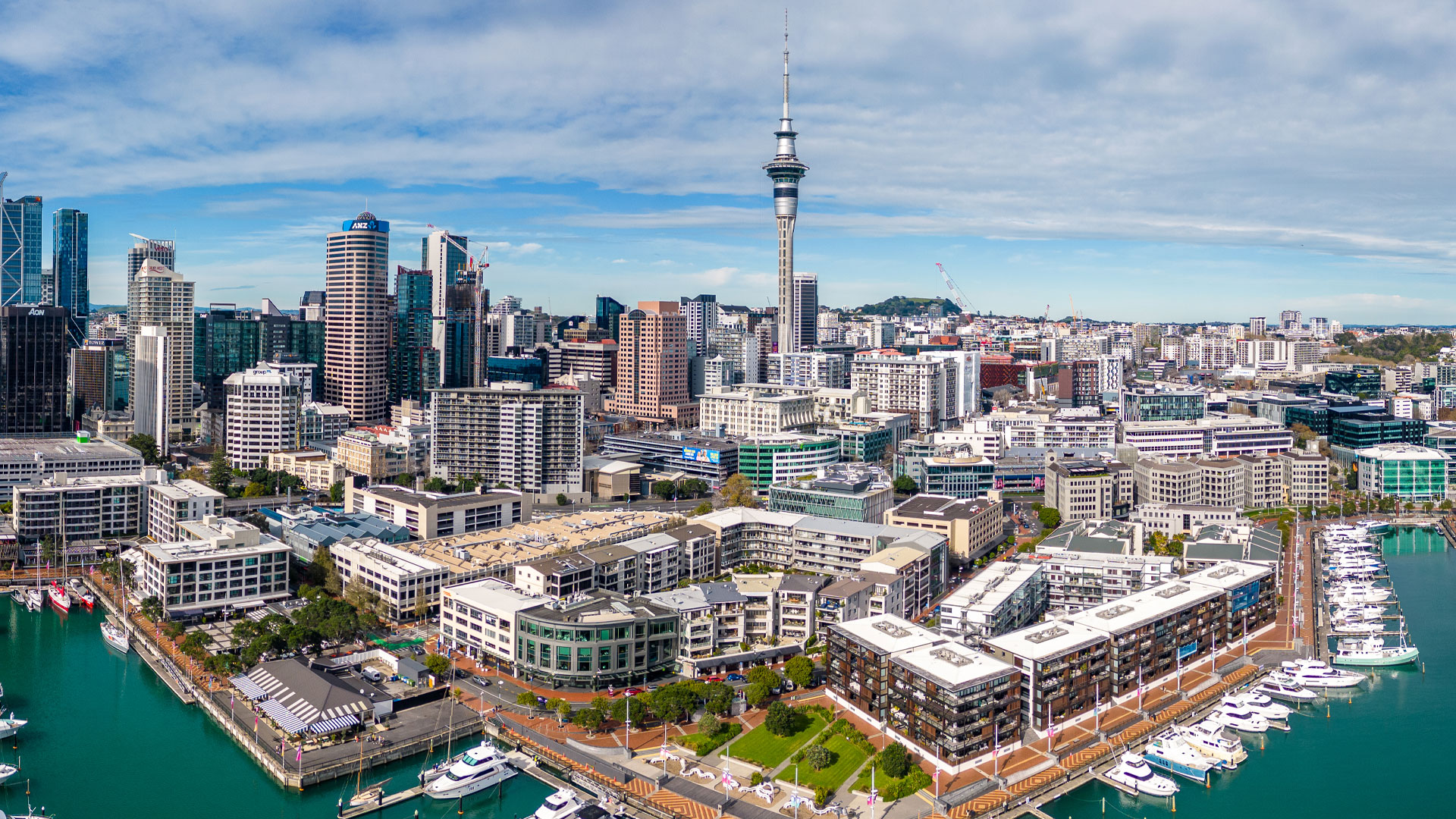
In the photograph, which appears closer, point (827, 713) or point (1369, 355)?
point (827, 713)

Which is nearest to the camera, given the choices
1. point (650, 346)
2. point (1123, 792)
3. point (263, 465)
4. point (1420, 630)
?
point (1123, 792)

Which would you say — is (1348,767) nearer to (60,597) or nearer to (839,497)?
(839,497)

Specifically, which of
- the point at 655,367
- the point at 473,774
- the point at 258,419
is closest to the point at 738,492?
the point at 258,419

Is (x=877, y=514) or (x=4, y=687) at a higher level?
(x=877, y=514)

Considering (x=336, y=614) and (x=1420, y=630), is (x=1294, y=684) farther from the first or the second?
(x=336, y=614)

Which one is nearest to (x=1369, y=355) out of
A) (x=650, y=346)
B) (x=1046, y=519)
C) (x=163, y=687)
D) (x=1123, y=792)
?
(x=650, y=346)

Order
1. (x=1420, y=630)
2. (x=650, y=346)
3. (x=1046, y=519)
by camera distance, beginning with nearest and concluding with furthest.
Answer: (x=1420, y=630) < (x=1046, y=519) < (x=650, y=346)

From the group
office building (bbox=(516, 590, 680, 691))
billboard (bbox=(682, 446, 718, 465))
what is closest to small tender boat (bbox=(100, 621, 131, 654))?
office building (bbox=(516, 590, 680, 691))
